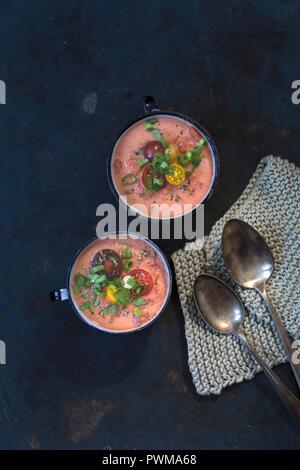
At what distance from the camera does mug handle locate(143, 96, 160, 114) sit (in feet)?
6.77

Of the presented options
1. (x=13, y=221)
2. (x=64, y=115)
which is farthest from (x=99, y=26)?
(x=13, y=221)

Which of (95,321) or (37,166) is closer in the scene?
(95,321)

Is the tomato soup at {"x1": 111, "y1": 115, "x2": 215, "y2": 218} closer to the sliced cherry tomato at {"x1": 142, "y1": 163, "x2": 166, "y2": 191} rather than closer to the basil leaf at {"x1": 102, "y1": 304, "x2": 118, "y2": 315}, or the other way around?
the sliced cherry tomato at {"x1": 142, "y1": 163, "x2": 166, "y2": 191}

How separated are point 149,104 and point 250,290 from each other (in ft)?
2.05

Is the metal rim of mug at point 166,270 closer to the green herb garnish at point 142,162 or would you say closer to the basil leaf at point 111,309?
the basil leaf at point 111,309

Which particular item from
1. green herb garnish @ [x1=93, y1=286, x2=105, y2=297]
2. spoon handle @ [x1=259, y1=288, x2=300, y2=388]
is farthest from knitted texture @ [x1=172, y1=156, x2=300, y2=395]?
green herb garnish @ [x1=93, y1=286, x2=105, y2=297]

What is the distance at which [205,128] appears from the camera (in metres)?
2.17

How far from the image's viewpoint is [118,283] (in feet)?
6.64

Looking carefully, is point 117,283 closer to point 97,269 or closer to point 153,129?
point 97,269

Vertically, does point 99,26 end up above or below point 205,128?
above

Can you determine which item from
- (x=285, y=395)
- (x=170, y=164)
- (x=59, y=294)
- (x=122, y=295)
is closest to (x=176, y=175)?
(x=170, y=164)
